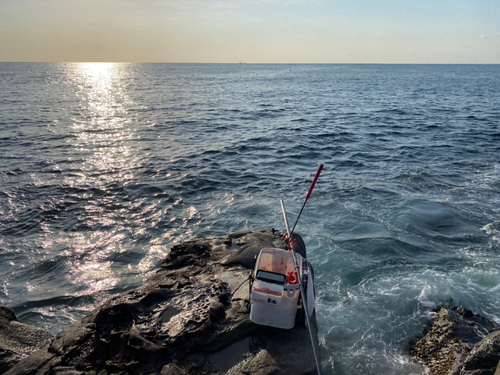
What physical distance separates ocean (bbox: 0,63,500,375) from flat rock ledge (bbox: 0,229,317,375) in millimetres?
1897

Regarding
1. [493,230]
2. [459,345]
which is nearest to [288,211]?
[493,230]

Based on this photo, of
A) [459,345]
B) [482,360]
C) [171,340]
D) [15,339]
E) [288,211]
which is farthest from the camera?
[288,211]

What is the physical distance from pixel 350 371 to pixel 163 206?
11976 millimetres

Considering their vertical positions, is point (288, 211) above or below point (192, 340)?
below

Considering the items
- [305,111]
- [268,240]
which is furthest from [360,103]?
[268,240]

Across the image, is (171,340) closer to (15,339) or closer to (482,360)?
(15,339)

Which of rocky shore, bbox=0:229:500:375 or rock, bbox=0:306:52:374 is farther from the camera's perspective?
rock, bbox=0:306:52:374

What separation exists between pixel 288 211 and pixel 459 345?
970cm

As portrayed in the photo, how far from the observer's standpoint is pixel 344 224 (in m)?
16.2

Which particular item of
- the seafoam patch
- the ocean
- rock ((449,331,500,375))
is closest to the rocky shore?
rock ((449,331,500,375))

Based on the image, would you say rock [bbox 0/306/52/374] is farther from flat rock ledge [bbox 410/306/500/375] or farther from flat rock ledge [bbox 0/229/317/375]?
flat rock ledge [bbox 410/306/500/375]

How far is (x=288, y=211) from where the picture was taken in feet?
57.2

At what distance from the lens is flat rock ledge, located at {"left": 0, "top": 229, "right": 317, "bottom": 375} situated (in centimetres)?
724

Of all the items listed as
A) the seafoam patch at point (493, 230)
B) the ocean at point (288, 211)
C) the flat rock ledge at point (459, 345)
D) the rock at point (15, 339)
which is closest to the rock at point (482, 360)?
the flat rock ledge at point (459, 345)
